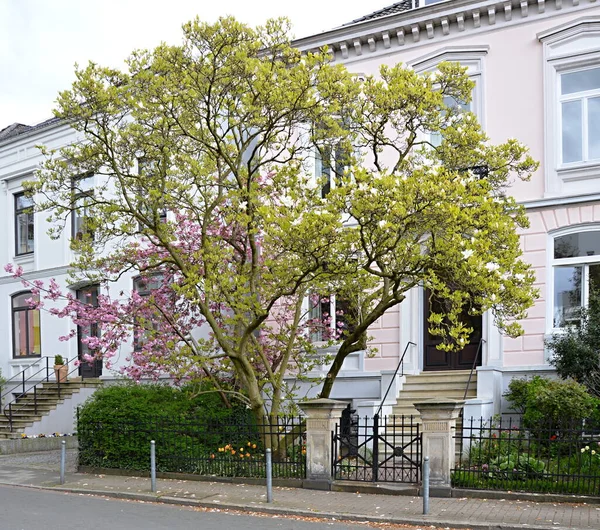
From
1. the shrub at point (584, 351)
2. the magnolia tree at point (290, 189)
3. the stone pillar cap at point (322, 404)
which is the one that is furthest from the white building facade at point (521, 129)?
the stone pillar cap at point (322, 404)

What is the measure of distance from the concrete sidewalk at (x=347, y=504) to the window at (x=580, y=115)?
8551 millimetres

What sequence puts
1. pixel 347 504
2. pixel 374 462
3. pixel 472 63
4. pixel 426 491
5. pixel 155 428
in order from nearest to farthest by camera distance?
pixel 426 491 → pixel 347 504 → pixel 374 462 → pixel 155 428 → pixel 472 63

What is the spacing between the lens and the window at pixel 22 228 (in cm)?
2647

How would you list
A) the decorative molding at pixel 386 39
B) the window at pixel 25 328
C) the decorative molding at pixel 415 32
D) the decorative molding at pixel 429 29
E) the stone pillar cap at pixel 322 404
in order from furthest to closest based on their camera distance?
the window at pixel 25 328, the decorative molding at pixel 386 39, the decorative molding at pixel 415 32, the decorative molding at pixel 429 29, the stone pillar cap at pixel 322 404

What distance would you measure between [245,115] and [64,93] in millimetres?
3312

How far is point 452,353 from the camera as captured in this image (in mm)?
17766

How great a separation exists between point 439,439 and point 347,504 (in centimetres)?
173

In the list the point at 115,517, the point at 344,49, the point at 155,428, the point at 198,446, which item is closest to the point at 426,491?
the point at 115,517

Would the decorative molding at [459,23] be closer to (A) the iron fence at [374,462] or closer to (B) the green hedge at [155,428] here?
(A) the iron fence at [374,462]

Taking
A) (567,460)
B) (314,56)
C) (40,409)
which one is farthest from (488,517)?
(40,409)

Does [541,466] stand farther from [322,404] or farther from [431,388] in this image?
[431,388]

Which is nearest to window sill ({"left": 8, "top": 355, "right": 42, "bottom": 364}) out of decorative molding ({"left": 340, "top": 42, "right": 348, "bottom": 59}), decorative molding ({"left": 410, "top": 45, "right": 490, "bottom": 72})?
decorative molding ({"left": 340, "top": 42, "right": 348, "bottom": 59})

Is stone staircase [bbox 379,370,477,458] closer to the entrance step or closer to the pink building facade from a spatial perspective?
the entrance step

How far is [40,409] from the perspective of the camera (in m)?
22.1
